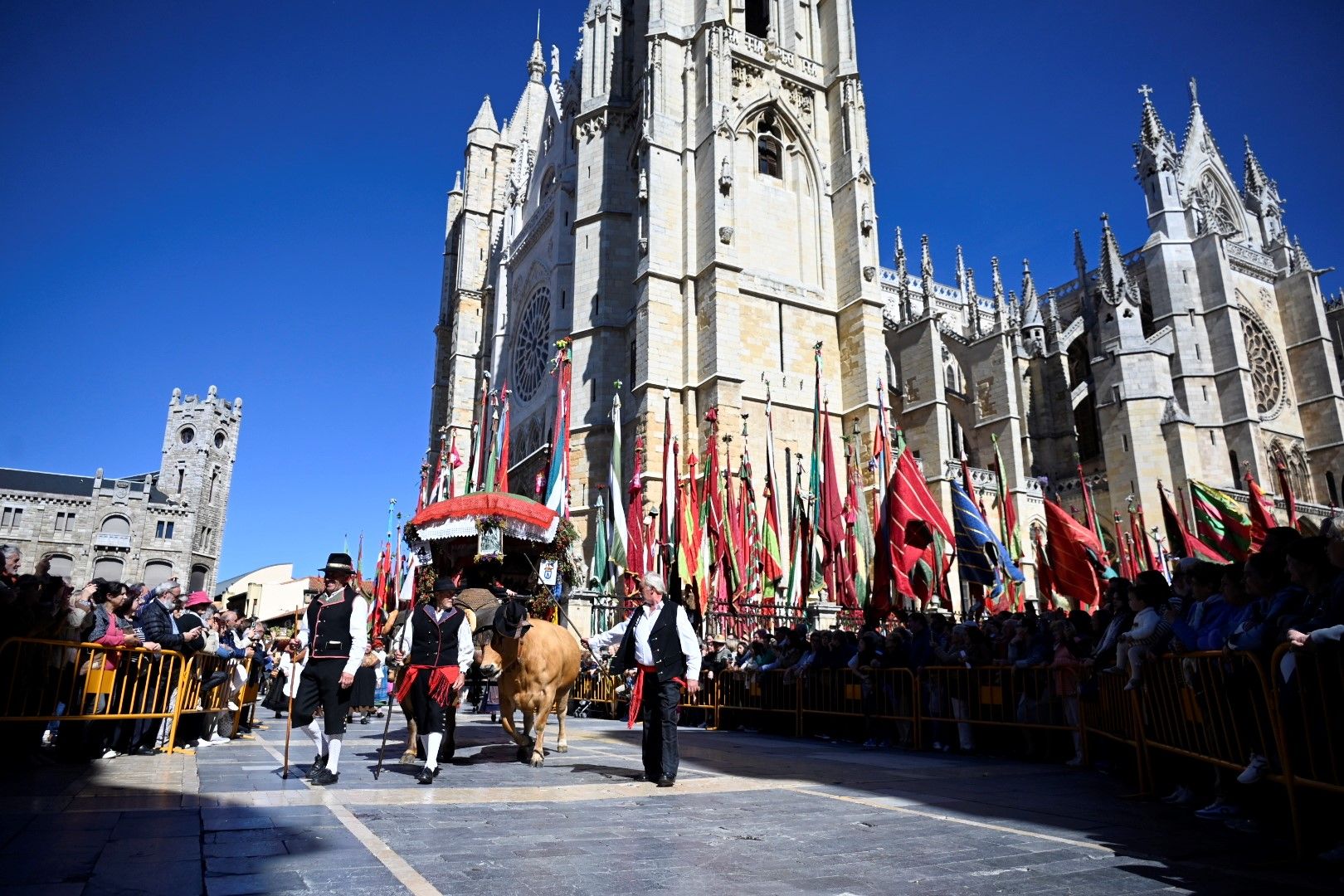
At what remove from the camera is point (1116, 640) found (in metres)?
6.68

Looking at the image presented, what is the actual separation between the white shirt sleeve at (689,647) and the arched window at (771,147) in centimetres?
2146

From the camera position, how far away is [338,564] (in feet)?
21.1

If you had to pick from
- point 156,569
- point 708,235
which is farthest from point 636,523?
point 156,569

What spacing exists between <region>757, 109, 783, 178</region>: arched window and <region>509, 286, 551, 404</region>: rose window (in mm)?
9126

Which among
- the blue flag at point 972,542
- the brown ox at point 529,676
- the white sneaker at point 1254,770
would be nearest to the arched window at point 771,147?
the blue flag at point 972,542

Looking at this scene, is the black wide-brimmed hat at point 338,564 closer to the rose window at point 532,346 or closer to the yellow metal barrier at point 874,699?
the yellow metal barrier at point 874,699

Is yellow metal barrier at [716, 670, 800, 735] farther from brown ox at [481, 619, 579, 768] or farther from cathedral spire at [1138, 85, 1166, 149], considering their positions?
cathedral spire at [1138, 85, 1166, 149]

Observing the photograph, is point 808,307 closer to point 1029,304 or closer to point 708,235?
point 708,235

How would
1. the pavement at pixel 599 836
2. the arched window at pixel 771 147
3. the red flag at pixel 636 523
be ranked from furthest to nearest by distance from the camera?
the arched window at pixel 771 147, the red flag at pixel 636 523, the pavement at pixel 599 836

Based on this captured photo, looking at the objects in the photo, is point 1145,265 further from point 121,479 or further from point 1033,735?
point 121,479

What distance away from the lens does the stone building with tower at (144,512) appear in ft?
156

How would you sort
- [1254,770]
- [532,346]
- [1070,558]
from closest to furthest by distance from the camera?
[1254,770]
[1070,558]
[532,346]

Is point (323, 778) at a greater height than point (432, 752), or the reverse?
point (432, 752)

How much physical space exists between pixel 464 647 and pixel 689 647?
6.44ft
